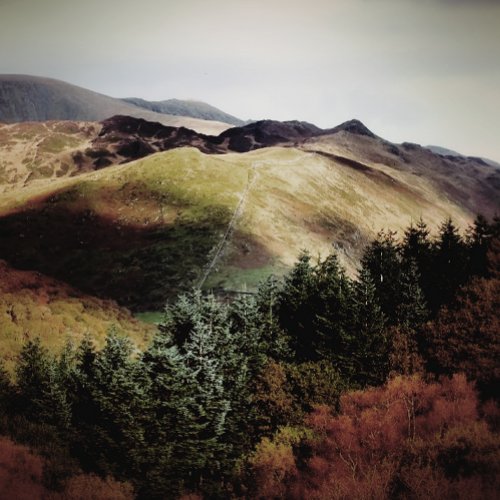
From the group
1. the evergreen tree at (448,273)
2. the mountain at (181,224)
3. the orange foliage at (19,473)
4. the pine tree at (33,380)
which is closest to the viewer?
the orange foliage at (19,473)

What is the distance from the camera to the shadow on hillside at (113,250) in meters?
70.6

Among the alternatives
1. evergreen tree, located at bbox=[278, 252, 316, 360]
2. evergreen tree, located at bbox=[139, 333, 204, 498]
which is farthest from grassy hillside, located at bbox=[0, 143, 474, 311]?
evergreen tree, located at bbox=[139, 333, 204, 498]

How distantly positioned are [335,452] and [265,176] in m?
91.5

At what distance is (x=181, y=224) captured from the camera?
89625mm

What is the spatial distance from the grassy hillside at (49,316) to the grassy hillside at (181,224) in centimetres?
1497

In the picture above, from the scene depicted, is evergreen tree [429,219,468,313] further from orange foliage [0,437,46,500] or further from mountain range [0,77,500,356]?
orange foliage [0,437,46,500]

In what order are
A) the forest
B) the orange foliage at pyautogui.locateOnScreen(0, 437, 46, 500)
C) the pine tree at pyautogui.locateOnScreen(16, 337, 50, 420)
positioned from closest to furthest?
1. the orange foliage at pyautogui.locateOnScreen(0, 437, 46, 500)
2. the forest
3. the pine tree at pyautogui.locateOnScreen(16, 337, 50, 420)

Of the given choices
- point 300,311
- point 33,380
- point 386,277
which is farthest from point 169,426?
point 386,277

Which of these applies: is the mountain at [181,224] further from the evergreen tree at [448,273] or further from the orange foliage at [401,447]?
the orange foliage at [401,447]

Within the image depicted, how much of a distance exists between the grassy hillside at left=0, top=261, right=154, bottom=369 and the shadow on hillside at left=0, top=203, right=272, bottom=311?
48.5 ft

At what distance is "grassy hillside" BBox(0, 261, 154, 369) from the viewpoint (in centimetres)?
4197

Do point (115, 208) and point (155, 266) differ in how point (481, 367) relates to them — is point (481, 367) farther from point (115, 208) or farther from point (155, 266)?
point (115, 208)

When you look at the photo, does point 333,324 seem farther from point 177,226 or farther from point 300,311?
point 177,226

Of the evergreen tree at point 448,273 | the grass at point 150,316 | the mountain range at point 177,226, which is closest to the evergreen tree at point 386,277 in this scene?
the evergreen tree at point 448,273
